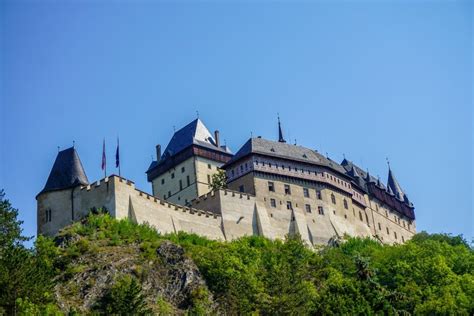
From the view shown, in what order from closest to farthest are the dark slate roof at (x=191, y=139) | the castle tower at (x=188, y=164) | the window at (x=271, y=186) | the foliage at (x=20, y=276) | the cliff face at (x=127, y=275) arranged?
1. the foliage at (x=20, y=276)
2. the cliff face at (x=127, y=275)
3. the window at (x=271, y=186)
4. the castle tower at (x=188, y=164)
5. the dark slate roof at (x=191, y=139)

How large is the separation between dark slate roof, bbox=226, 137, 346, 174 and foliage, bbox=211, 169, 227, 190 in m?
1.17

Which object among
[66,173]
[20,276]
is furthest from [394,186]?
[20,276]

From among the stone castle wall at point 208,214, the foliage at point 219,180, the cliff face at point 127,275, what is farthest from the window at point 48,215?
the foliage at point 219,180

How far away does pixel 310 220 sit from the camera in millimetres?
84688

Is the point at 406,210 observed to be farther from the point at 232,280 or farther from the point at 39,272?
the point at 39,272

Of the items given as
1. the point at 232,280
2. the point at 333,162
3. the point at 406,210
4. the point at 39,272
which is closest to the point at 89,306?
the point at 39,272

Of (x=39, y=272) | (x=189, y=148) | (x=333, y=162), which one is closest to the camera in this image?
(x=39, y=272)

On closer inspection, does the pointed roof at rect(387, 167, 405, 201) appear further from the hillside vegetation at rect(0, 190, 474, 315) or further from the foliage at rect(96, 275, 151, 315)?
the foliage at rect(96, 275, 151, 315)

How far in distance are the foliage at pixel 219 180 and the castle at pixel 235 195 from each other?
44 centimetres

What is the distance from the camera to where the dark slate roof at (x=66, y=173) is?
70312 millimetres

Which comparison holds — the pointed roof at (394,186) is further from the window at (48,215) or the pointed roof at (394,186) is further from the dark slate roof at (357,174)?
the window at (48,215)

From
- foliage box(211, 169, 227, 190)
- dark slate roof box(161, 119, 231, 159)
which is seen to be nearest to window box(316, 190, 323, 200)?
foliage box(211, 169, 227, 190)

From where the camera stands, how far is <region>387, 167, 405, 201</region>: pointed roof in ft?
373

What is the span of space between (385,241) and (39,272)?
5454 centimetres
